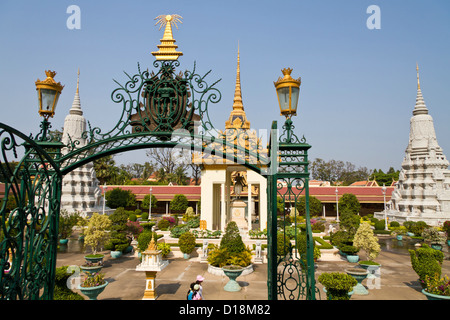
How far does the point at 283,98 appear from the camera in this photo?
4.96m

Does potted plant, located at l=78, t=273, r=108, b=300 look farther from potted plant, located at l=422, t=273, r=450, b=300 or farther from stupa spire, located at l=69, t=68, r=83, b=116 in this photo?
stupa spire, located at l=69, t=68, r=83, b=116

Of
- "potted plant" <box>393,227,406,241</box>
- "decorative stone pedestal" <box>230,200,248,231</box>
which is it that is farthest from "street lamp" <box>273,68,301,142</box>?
"potted plant" <box>393,227,406,241</box>

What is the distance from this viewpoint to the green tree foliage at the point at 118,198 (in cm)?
3569

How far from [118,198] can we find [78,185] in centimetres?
482

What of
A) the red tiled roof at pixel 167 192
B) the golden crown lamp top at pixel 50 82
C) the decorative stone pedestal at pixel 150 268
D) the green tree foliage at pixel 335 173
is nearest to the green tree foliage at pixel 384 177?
the green tree foliage at pixel 335 173

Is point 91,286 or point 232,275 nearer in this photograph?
point 91,286

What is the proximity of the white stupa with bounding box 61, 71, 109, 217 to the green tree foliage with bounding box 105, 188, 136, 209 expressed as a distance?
1.00 m

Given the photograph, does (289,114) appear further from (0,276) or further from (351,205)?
(351,205)

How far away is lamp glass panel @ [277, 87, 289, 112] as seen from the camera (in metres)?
4.93

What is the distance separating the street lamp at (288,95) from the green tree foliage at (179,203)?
33029 millimetres

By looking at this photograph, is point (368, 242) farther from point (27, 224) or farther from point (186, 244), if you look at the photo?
point (27, 224)

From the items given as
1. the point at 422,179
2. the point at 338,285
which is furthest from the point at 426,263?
the point at 422,179
